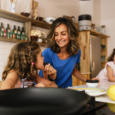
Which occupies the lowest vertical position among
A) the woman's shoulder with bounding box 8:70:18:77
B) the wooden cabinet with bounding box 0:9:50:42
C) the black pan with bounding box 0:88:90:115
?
the woman's shoulder with bounding box 8:70:18:77

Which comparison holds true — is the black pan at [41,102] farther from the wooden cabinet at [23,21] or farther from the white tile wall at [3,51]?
the white tile wall at [3,51]

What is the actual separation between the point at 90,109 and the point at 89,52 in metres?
4.00

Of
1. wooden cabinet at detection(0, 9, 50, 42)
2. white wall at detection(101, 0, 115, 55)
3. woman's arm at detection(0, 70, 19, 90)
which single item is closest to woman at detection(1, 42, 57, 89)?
woman's arm at detection(0, 70, 19, 90)

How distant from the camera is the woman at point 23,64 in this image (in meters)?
1.26

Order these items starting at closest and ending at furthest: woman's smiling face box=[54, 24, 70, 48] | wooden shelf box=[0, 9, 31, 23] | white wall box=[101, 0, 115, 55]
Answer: woman's smiling face box=[54, 24, 70, 48]
wooden shelf box=[0, 9, 31, 23]
white wall box=[101, 0, 115, 55]

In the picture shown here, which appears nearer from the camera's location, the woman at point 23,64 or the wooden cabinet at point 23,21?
the woman at point 23,64

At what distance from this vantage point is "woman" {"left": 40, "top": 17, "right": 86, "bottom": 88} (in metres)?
1.78

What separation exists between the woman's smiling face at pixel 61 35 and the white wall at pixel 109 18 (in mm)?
4082

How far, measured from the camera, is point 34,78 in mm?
1521

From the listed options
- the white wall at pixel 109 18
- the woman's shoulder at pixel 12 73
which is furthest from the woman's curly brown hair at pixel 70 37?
the white wall at pixel 109 18

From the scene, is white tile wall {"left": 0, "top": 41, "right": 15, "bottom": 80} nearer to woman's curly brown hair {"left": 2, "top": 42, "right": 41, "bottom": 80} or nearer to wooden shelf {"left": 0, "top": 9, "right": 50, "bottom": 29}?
wooden shelf {"left": 0, "top": 9, "right": 50, "bottom": 29}

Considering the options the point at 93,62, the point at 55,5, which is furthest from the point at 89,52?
the point at 55,5

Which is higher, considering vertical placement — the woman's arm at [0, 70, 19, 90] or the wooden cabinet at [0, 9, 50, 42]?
the wooden cabinet at [0, 9, 50, 42]

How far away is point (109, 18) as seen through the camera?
5.63m
